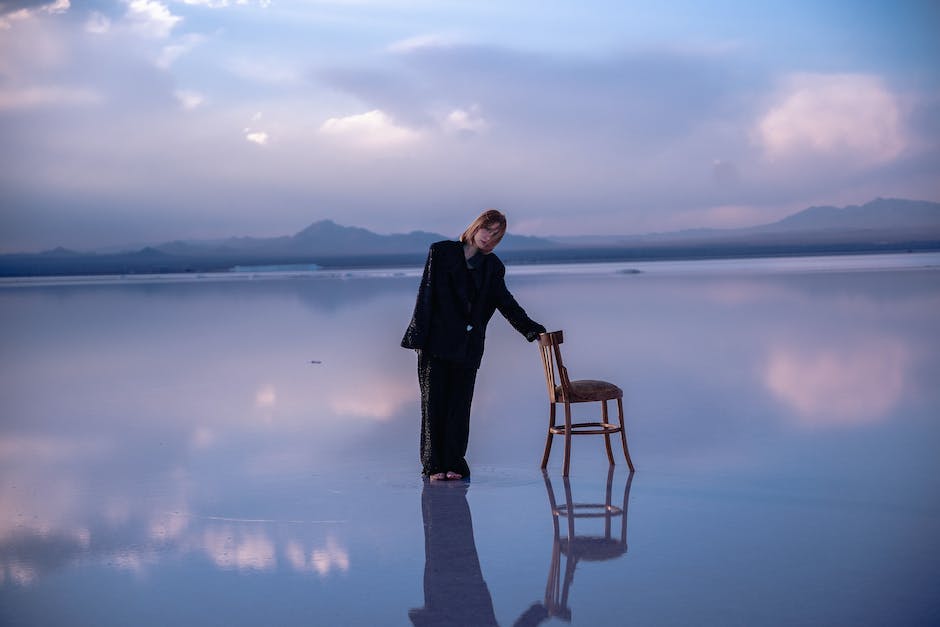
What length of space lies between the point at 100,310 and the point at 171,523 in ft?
45.4

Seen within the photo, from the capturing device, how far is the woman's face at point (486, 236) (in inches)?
175

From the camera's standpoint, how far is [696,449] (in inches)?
202

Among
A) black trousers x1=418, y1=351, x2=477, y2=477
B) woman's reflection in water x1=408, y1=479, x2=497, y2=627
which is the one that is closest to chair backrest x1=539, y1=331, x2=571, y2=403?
black trousers x1=418, y1=351, x2=477, y2=477

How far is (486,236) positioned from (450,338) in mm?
540

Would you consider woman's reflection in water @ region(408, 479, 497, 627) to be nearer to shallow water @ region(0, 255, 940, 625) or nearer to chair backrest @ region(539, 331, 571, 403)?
shallow water @ region(0, 255, 940, 625)

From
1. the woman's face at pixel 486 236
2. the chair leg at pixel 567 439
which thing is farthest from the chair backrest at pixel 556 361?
the woman's face at pixel 486 236

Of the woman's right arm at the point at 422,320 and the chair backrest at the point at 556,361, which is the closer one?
the chair backrest at the point at 556,361

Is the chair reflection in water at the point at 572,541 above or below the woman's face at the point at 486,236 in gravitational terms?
below

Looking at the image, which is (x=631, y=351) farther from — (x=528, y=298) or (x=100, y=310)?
(x=100, y=310)

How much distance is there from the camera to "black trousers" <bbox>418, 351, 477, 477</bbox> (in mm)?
4656

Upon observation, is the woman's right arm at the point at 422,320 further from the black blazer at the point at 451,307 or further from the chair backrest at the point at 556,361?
the chair backrest at the point at 556,361

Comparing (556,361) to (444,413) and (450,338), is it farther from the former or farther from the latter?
(444,413)

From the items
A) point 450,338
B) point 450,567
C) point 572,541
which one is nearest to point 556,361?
point 450,338

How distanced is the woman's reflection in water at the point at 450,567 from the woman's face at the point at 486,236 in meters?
1.14
